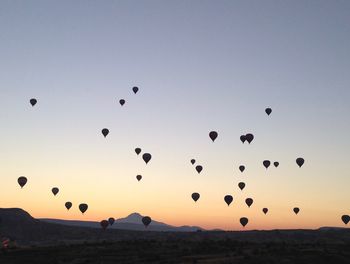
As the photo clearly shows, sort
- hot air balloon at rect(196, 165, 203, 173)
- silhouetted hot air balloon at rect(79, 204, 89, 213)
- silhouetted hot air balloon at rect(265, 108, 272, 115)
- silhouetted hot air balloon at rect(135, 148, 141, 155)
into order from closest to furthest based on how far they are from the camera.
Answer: silhouetted hot air balloon at rect(265, 108, 272, 115)
silhouetted hot air balloon at rect(79, 204, 89, 213)
silhouetted hot air balloon at rect(135, 148, 141, 155)
hot air balloon at rect(196, 165, 203, 173)

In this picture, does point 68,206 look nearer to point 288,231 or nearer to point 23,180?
point 23,180

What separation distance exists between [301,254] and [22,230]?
316 ft

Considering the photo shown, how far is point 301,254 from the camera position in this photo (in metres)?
41.2

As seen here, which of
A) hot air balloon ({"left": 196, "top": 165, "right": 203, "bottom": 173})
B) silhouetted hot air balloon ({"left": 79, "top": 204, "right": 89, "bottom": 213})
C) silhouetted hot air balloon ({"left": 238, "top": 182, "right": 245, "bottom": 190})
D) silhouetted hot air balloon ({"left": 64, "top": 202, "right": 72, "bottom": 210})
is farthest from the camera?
silhouetted hot air balloon ({"left": 64, "top": 202, "right": 72, "bottom": 210})

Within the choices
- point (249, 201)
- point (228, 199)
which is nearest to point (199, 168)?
point (249, 201)

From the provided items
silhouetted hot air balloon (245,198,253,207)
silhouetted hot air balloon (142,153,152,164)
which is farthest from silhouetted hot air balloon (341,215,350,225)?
silhouetted hot air balloon (142,153,152,164)

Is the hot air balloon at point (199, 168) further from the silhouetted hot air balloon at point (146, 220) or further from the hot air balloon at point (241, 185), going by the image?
the silhouetted hot air balloon at point (146, 220)

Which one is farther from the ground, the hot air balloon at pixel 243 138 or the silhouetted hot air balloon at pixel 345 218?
the hot air balloon at pixel 243 138

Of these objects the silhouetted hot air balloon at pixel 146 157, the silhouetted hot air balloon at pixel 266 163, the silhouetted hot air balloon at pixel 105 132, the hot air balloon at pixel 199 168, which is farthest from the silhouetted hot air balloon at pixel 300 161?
the silhouetted hot air balloon at pixel 105 132

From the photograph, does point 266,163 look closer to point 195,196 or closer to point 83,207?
point 195,196

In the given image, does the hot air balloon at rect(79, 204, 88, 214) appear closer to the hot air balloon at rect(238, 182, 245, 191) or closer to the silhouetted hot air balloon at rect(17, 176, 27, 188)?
the silhouetted hot air balloon at rect(17, 176, 27, 188)

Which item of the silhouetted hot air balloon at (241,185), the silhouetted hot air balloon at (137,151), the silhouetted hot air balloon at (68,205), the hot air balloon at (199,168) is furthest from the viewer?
the silhouetted hot air balloon at (68,205)

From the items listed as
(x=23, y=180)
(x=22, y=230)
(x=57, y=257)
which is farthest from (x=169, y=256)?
(x=22, y=230)

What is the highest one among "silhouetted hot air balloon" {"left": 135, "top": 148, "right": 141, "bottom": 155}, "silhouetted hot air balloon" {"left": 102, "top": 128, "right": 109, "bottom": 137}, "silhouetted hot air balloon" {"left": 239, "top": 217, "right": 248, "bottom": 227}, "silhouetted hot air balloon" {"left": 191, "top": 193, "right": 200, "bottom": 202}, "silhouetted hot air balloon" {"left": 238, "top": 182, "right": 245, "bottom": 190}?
"silhouetted hot air balloon" {"left": 102, "top": 128, "right": 109, "bottom": 137}
